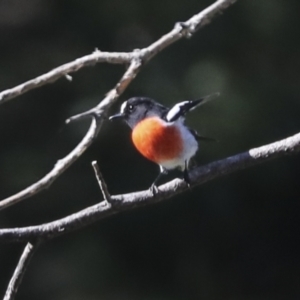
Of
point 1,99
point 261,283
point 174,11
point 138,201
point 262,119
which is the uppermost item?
point 174,11

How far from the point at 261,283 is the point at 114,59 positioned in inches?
90.1

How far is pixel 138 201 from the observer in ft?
6.37

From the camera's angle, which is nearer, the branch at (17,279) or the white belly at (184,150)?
the branch at (17,279)

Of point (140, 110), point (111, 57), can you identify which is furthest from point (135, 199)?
point (140, 110)

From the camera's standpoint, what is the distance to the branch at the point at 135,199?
1.82 meters

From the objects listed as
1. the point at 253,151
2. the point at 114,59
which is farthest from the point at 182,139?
the point at 114,59

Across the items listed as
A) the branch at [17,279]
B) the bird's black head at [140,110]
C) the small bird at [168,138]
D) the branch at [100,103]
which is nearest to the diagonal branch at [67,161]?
the branch at [100,103]

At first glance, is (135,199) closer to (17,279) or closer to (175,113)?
(17,279)

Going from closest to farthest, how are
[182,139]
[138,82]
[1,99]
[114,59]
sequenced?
[1,99] < [114,59] < [182,139] < [138,82]

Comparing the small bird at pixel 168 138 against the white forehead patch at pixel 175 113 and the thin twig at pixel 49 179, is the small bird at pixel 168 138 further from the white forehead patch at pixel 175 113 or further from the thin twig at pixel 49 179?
the thin twig at pixel 49 179

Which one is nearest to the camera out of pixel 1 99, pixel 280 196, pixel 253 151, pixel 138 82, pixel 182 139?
pixel 1 99

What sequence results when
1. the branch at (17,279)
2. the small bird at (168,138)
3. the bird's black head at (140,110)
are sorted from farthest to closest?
the bird's black head at (140,110), the small bird at (168,138), the branch at (17,279)

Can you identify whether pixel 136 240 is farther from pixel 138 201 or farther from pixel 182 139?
pixel 138 201

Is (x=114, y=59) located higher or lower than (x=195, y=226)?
lower
